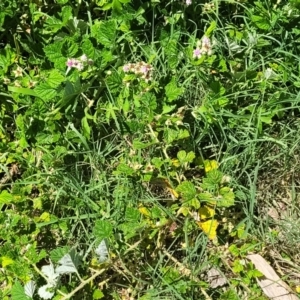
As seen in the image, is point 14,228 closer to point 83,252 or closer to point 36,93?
point 83,252

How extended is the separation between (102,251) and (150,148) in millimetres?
433

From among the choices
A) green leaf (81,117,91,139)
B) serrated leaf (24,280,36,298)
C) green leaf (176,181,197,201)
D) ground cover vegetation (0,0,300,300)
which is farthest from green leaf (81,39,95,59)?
serrated leaf (24,280,36,298)

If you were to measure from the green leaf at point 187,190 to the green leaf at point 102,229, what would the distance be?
0.92 feet

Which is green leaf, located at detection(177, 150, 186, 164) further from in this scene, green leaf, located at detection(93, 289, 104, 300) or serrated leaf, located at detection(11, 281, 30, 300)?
serrated leaf, located at detection(11, 281, 30, 300)

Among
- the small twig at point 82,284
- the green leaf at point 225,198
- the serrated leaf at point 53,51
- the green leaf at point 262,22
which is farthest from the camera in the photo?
the green leaf at point 262,22

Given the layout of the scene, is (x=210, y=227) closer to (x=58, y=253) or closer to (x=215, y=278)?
(x=215, y=278)

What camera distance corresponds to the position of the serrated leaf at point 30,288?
2.25 m

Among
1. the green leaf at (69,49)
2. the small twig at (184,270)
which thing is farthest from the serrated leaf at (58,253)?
the green leaf at (69,49)

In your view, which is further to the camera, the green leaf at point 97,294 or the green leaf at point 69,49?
the green leaf at point 69,49

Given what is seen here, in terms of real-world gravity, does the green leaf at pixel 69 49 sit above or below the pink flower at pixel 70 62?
above

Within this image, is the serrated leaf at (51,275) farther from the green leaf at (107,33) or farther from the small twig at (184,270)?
the green leaf at (107,33)

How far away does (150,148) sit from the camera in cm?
246

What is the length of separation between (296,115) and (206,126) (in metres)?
0.40

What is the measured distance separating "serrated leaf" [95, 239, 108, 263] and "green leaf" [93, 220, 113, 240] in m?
0.02
